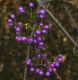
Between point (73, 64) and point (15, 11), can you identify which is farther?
point (15, 11)

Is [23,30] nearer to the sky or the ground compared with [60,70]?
nearer to the sky

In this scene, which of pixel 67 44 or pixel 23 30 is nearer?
pixel 23 30

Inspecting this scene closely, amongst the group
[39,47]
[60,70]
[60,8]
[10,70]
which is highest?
[39,47]

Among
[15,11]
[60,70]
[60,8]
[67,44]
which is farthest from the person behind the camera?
[15,11]

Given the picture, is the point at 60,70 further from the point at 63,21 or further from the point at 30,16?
the point at 30,16

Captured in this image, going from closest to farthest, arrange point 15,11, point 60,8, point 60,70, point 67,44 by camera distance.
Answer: point 60,70 < point 67,44 < point 60,8 < point 15,11

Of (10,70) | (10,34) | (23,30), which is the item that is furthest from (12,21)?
(10,34)

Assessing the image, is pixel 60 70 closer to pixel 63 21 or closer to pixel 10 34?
pixel 63 21

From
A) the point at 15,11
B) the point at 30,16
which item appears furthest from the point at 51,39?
the point at 30,16

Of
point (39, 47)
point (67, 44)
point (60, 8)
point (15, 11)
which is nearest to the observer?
point (39, 47)
